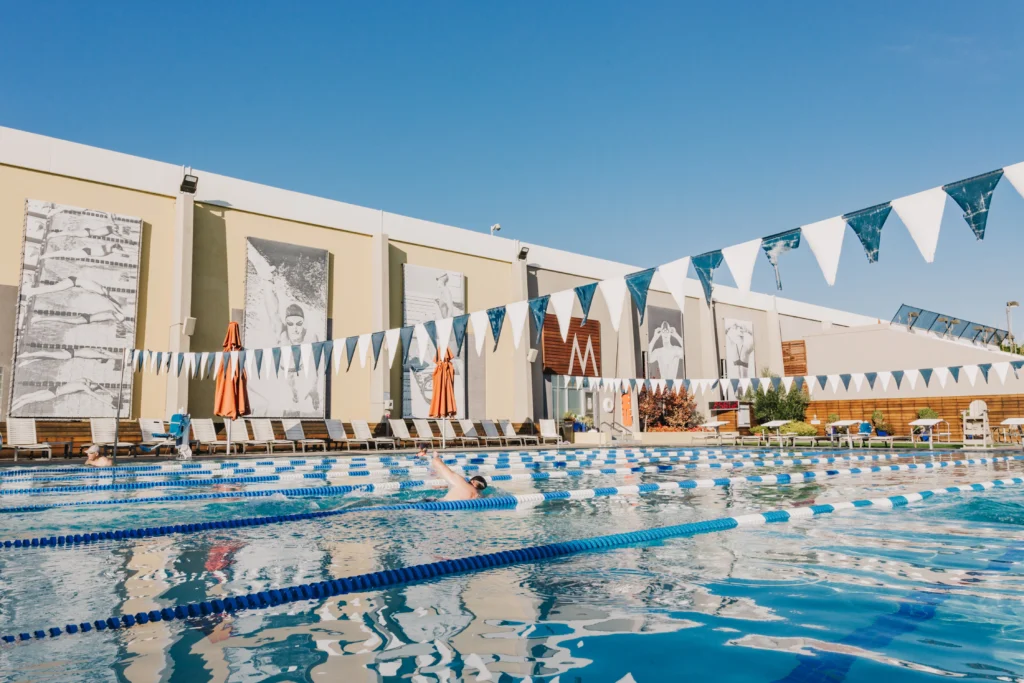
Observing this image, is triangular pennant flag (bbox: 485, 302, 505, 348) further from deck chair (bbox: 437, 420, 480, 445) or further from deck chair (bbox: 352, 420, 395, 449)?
deck chair (bbox: 437, 420, 480, 445)

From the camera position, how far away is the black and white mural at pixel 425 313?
19.0 metres

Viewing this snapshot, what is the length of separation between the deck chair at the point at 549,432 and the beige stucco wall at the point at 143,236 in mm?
10451

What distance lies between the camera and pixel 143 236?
49.1 ft

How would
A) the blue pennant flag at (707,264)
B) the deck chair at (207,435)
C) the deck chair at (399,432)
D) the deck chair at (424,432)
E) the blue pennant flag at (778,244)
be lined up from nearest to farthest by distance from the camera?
the blue pennant flag at (778,244) → the blue pennant flag at (707,264) → the deck chair at (207,435) → the deck chair at (399,432) → the deck chair at (424,432)

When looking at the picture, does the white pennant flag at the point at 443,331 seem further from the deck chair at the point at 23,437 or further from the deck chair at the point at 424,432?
the deck chair at the point at 23,437

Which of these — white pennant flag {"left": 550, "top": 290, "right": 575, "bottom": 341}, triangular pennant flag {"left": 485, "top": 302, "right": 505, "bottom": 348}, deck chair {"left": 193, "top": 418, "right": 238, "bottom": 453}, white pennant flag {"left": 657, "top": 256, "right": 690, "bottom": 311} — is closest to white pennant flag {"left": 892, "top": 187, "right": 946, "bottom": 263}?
white pennant flag {"left": 657, "top": 256, "right": 690, "bottom": 311}

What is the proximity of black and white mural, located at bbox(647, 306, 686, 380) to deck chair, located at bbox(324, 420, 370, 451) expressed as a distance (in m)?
12.3

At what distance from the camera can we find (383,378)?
1820cm

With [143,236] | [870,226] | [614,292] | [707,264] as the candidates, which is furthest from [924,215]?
[143,236]

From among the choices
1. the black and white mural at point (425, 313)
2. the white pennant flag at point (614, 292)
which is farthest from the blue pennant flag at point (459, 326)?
the black and white mural at point (425, 313)

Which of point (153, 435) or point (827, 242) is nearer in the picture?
point (827, 242)

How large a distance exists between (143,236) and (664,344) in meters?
18.0

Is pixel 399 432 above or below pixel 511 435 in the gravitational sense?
above

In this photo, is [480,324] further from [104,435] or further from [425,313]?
[425,313]
